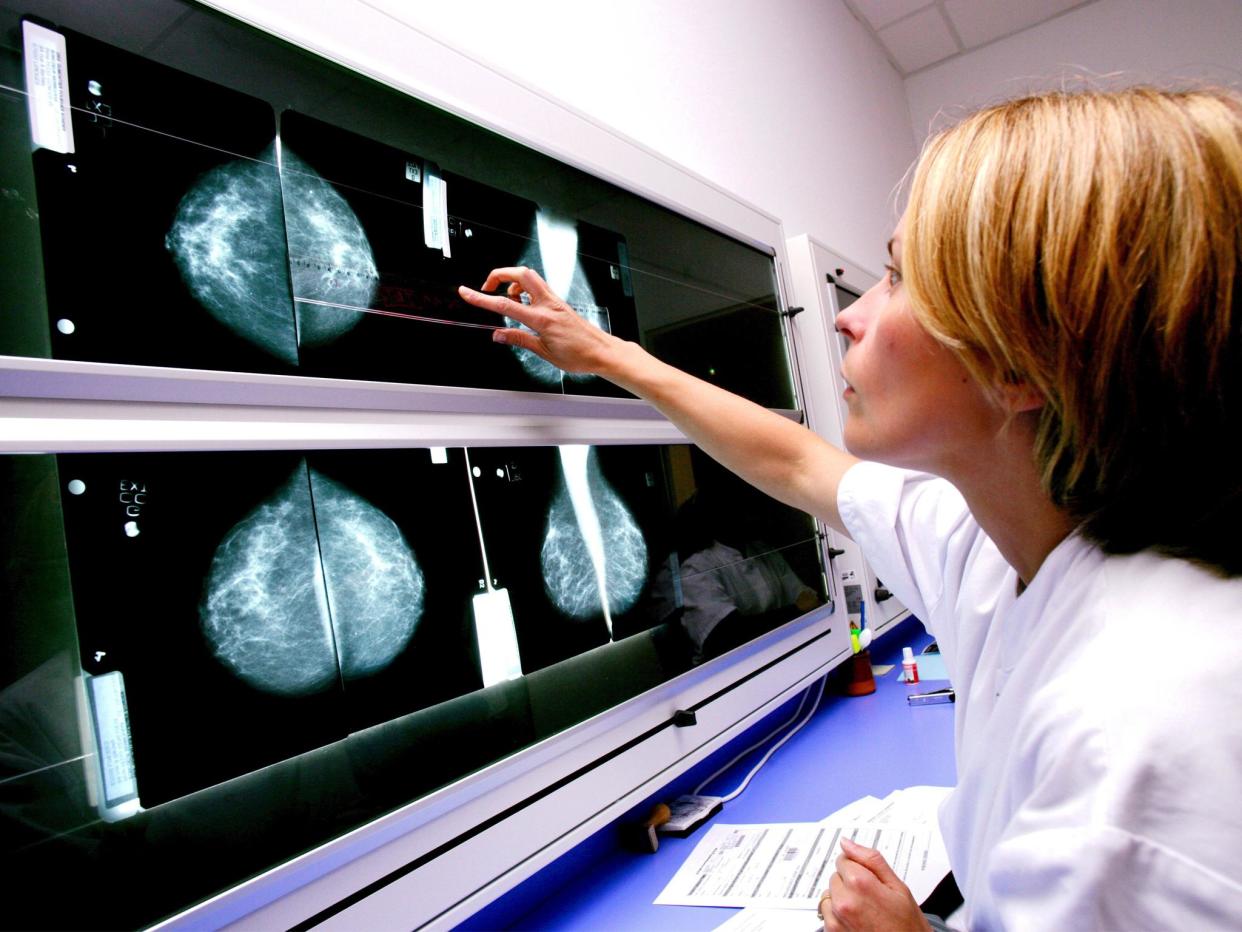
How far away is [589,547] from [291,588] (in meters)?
0.47

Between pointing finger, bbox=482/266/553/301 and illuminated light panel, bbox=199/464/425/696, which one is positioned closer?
illuminated light panel, bbox=199/464/425/696

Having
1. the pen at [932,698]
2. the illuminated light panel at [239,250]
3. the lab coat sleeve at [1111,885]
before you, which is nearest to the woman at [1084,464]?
the lab coat sleeve at [1111,885]

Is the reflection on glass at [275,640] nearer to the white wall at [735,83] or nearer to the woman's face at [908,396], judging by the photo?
the woman's face at [908,396]

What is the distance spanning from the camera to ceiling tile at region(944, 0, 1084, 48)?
146 inches

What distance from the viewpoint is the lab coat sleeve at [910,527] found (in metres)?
1.06

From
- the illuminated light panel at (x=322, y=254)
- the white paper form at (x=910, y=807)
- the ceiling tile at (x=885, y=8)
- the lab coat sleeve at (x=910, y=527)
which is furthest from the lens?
the ceiling tile at (x=885, y=8)

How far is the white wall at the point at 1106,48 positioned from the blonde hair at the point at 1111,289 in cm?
337

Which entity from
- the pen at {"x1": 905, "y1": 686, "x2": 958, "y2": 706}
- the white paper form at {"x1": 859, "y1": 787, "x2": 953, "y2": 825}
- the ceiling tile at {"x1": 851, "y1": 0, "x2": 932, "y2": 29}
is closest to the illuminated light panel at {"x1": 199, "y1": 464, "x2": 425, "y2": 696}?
the white paper form at {"x1": 859, "y1": 787, "x2": 953, "y2": 825}

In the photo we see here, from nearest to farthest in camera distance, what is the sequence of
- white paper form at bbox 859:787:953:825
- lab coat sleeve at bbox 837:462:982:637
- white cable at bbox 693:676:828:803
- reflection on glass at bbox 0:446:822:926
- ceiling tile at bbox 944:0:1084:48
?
reflection on glass at bbox 0:446:822:926 → lab coat sleeve at bbox 837:462:982:637 → white paper form at bbox 859:787:953:825 → white cable at bbox 693:676:828:803 → ceiling tile at bbox 944:0:1084:48

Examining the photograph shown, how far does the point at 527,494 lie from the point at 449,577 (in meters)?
0.18

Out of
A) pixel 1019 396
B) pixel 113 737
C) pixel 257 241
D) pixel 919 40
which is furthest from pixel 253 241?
pixel 919 40

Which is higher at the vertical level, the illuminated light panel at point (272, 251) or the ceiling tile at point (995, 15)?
the ceiling tile at point (995, 15)

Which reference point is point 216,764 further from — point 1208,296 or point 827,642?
point 827,642

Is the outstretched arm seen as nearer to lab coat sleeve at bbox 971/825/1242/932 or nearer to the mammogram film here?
the mammogram film
